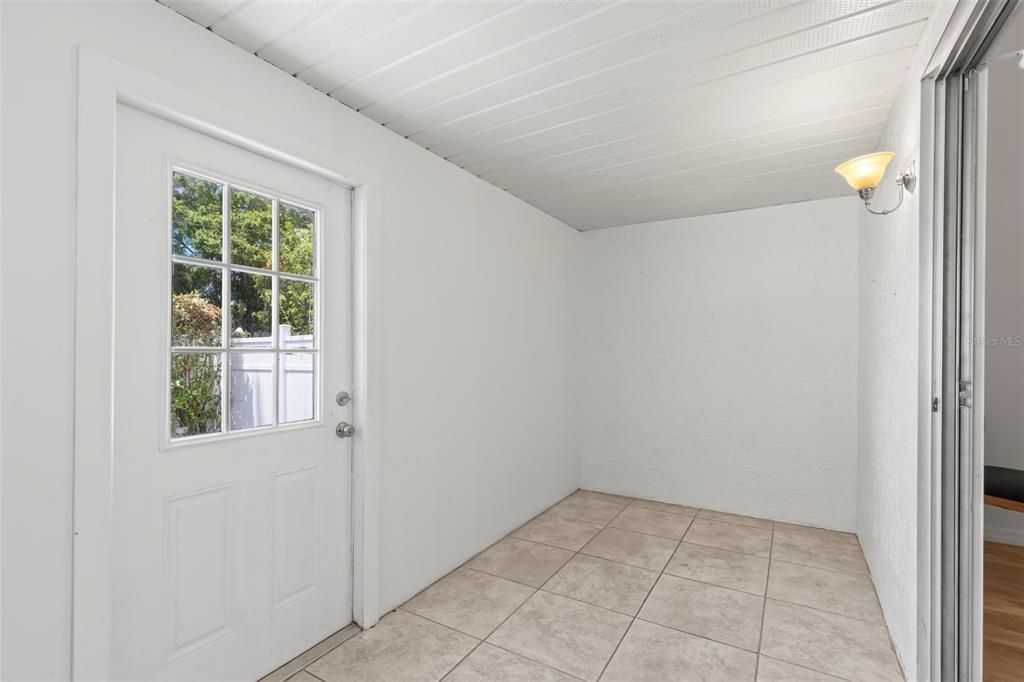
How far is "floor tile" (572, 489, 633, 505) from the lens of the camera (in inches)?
158

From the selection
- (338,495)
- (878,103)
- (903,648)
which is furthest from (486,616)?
(878,103)

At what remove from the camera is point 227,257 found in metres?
1.81

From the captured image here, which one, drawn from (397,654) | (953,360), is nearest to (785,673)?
(953,360)

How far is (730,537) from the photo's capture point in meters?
3.26

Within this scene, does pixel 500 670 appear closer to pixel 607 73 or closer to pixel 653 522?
pixel 653 522

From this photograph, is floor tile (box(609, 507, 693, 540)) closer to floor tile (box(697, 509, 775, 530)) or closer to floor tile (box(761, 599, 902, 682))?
floor tile (box(697, 509, 775, 530))

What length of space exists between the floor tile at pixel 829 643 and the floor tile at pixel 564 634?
0.66 metres

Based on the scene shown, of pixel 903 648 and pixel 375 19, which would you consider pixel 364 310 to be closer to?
pixel 375 19

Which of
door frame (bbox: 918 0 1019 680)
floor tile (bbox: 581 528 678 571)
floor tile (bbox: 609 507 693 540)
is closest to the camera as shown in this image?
door frame (bbox: 918 0 1019 680)

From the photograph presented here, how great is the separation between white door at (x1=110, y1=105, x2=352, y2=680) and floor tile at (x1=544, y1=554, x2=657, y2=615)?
112 centimetres

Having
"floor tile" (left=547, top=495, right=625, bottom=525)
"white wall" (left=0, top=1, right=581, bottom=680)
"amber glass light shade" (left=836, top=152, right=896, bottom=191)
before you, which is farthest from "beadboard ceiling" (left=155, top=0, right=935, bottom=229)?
"floor tile" (left=547, top=495, right=625, bottom=525)

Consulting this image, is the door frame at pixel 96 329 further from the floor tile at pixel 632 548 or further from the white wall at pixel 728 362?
the white wall at pixel 728 362

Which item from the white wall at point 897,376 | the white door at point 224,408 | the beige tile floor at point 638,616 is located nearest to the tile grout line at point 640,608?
the beige tile floor at point 638,616

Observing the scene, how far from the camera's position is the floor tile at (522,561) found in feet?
8.99
